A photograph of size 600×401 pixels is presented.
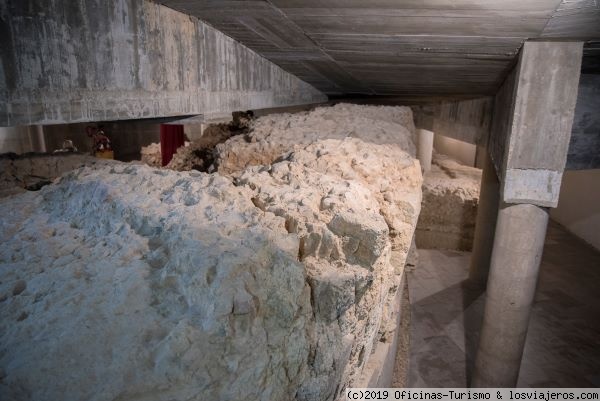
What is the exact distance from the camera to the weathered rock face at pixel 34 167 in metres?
4.01

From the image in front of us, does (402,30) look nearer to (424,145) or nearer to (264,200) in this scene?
(264,200)

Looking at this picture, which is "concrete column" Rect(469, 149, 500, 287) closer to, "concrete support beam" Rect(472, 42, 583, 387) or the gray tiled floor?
the gray tiled floor

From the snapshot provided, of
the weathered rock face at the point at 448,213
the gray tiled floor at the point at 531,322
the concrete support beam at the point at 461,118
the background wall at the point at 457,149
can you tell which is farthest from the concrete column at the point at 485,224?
the background wall at the point at 457,149

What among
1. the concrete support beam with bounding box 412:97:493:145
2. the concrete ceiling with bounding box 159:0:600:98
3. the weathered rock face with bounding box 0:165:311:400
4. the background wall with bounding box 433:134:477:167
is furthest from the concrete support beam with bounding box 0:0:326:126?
the background wall with bounding box 433:134:477:167

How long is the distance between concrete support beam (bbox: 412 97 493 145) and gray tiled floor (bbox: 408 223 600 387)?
3511mm

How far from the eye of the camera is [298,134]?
4.70 m

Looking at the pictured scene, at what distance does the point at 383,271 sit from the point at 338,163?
47.6 inches

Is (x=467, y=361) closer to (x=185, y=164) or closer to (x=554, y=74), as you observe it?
(x=554, y=74)

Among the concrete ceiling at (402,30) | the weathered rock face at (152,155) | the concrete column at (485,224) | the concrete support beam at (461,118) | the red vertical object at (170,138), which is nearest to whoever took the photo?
the concrete ceiling at (402,30)

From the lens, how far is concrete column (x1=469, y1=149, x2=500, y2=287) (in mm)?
8758

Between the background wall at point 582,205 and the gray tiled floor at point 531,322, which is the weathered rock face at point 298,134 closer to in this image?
the gray tiled floor at point 531,322

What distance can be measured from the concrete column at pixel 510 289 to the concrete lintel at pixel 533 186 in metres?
0.27

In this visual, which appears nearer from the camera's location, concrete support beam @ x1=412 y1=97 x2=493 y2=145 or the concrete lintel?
the concrete lintel

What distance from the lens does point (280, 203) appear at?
2.55 meters
